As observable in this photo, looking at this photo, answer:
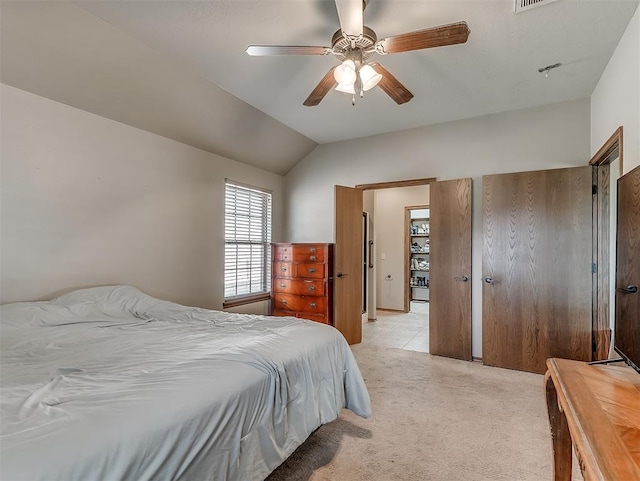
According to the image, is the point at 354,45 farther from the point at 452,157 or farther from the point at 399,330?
the point at 399,330

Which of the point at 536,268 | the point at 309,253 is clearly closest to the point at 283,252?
the point at 309,253

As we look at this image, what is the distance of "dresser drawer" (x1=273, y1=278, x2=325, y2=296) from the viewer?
14.0ft

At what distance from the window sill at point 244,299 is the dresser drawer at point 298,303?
0.14m

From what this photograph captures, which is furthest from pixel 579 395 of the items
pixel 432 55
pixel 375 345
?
pixel 375 345

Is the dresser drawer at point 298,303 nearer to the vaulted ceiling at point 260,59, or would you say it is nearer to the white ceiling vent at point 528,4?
the vaulted ceiling at point 260,59

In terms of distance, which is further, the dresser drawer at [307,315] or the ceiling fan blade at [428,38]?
the dresser drawer at [307,315]

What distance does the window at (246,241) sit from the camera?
4273 mm

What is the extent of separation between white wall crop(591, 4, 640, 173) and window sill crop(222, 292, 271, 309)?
3.95 metres

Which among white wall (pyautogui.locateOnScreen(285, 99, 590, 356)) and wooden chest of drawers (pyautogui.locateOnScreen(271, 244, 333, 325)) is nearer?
white wall (pyautogui.locateOnScreen(285, 99, 590, 356))

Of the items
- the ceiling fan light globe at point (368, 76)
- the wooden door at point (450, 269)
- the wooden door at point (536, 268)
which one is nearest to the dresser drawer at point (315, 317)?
the wooden door at point (450, 269)

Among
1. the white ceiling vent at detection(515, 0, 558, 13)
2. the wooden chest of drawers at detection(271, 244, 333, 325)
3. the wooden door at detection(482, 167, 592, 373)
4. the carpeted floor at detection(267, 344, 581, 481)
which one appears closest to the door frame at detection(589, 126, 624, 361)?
the wooden door at detection(482, 167, 592, 373)

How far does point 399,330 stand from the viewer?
16.8ft

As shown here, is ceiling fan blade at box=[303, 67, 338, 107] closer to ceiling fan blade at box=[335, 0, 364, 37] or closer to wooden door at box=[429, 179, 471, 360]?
ceiling fan blade at box=[335, 0, 364, 37]

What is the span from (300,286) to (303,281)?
0.09 m
